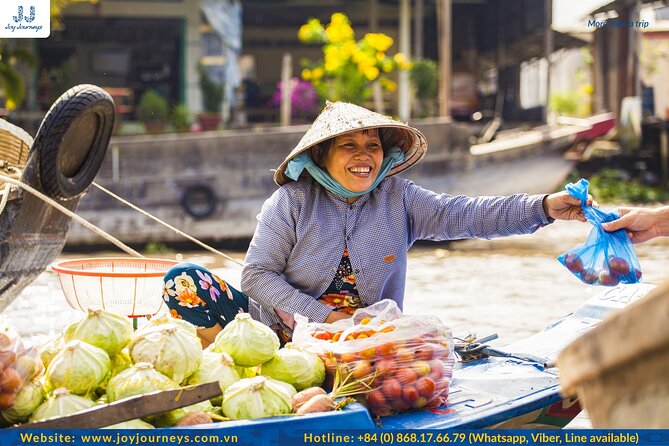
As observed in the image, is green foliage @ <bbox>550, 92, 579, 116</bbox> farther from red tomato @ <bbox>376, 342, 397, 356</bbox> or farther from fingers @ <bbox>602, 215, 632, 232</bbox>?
red tomato @ <bbox>376, 342, 397, 356</bbox>

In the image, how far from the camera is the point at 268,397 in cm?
229

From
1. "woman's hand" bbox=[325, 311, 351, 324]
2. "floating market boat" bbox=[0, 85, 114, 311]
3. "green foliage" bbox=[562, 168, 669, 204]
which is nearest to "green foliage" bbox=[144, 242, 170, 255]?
"floating market boat" bbox=[0, 85, 114, 311]

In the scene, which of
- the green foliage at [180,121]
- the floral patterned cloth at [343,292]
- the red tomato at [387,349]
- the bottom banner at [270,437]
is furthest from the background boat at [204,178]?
the bottom banner at [270,437]

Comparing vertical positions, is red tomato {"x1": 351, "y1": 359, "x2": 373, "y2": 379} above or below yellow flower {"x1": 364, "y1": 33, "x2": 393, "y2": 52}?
below

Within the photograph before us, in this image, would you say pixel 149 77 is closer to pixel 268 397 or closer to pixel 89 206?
pixel 89 206

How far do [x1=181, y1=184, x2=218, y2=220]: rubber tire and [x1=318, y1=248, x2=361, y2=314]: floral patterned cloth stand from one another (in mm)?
7415

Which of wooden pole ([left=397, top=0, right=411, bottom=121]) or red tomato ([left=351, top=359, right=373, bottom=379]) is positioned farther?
wooden pole ([left=397, top=0, right=411, bottom=121])

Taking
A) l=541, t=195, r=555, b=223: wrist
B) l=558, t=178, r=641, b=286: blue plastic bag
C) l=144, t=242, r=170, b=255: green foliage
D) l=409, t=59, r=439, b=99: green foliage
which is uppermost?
l=409, t=59, r=439, b=99: green foliage

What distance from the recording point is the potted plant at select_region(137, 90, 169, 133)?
1227cm

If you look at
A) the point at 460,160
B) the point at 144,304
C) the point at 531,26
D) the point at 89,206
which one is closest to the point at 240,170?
the point at 89,206

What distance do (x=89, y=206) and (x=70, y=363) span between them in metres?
8.30

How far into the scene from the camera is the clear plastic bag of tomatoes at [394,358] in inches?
101

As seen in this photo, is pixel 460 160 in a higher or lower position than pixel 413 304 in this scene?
higher
